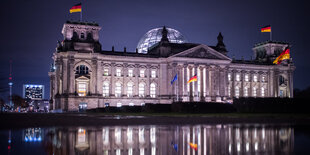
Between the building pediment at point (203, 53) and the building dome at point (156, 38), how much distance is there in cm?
1364

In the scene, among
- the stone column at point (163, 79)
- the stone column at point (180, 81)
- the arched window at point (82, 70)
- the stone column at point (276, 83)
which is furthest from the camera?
the stone column at point (276, 83)

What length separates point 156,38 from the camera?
10438 centimetres

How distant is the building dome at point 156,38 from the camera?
4102 inches

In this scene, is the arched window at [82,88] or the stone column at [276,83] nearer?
the arched window at [82,88]

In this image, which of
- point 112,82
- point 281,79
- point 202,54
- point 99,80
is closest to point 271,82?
point 281,79

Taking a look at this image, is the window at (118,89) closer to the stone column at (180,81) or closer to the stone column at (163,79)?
Result: the stone column at (163,79)

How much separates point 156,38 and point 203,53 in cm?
1879

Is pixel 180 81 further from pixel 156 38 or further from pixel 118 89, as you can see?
pixel 156 38

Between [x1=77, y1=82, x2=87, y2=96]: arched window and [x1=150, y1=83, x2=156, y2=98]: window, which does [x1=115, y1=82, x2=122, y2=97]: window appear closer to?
[x1=77, y1=82, x2=87, y2=96]: arched window

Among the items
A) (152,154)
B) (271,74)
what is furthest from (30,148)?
(271,74)

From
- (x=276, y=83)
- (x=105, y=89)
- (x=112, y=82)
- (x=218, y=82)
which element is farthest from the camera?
(x=276, y=83)

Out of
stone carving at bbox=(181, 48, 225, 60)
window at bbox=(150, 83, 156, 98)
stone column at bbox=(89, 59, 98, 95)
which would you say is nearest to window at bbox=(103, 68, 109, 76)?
stone column at bbox=(89, 59, 98, 95)

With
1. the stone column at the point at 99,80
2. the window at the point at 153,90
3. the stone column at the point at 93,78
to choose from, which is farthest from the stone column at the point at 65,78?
the window at the point at 153,90

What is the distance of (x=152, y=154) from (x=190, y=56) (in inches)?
3212
